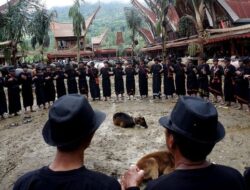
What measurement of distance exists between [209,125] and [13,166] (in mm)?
5548

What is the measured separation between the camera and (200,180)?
1.98 meters

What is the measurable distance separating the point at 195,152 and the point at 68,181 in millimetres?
675

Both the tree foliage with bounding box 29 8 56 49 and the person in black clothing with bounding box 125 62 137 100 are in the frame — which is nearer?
the person in black clothing with bounding box 125 62 137 100

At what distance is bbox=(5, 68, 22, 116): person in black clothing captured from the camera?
11940 mm

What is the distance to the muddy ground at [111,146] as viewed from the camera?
662 centimetres

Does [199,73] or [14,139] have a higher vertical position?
[199,73]

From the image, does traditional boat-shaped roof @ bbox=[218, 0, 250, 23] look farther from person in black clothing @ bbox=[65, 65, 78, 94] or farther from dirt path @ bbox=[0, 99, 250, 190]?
dirt path @ bbox=[0, 99, 250, 190]

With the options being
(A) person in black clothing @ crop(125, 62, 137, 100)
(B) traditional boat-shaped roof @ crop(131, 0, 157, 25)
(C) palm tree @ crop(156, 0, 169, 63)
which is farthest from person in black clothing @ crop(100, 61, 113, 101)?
(B) traditional boat-shaped roof @ crop(131, 0, 157, 25)

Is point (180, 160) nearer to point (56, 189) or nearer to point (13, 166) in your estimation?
point (56, 189)

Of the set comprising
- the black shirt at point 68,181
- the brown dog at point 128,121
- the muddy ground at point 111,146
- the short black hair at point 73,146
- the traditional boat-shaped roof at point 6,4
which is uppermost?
the traditional boat-shaped roof at point 6,4

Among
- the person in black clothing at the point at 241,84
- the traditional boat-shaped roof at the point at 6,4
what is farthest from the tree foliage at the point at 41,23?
the person in black clothing at the point at 241,84

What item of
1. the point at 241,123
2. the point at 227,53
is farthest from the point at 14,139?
the point at 227,53

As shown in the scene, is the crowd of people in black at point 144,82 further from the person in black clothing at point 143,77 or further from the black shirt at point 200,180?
the black shirt at point 200,180

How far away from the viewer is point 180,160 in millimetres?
2068
